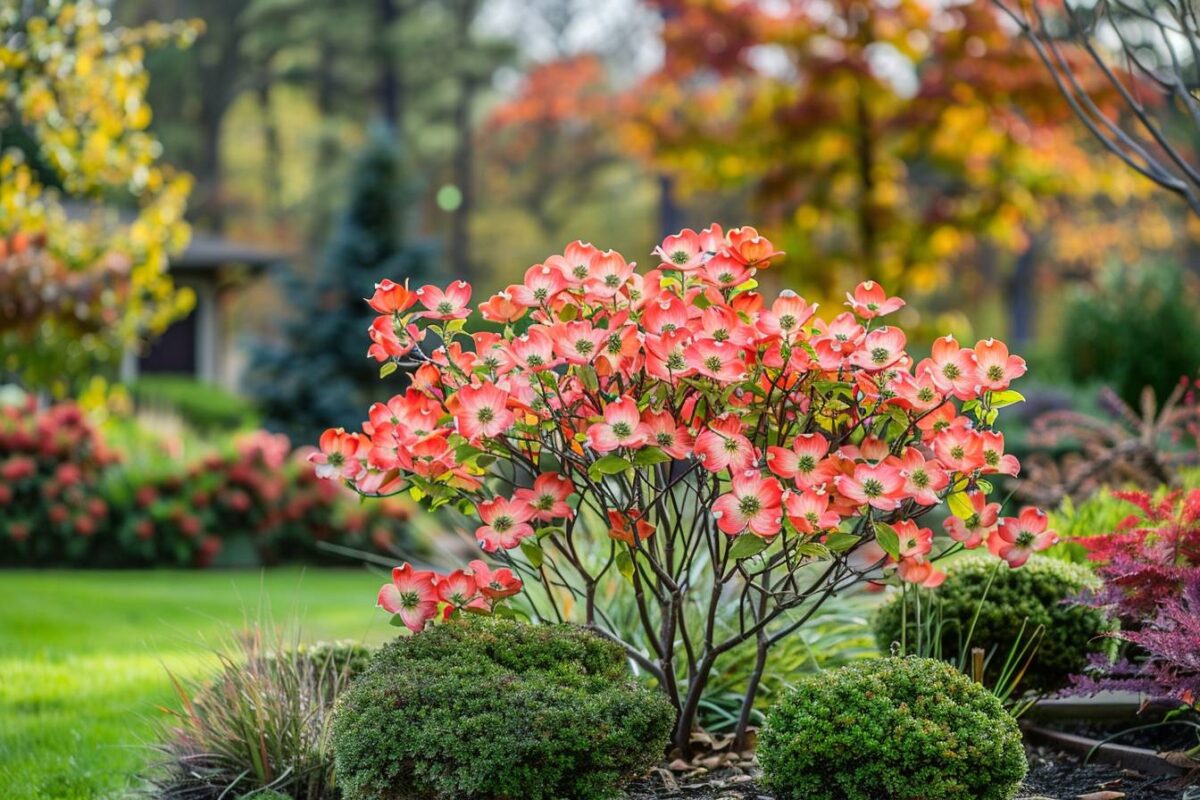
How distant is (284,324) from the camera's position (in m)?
15.7

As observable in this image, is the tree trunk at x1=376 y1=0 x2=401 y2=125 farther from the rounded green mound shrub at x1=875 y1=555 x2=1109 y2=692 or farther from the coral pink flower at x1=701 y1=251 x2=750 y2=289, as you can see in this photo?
the coral pink flower at x1=701 y1=251 x2=750 y2=289

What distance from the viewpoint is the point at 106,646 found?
575 cm

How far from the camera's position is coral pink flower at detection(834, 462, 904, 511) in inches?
112

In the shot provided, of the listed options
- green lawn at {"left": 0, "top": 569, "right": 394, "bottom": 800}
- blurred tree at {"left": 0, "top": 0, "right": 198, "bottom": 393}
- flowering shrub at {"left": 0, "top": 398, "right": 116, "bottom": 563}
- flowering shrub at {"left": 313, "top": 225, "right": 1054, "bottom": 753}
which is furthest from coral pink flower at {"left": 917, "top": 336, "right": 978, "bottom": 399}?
flowering shrub at {"left": 0, "top": 398, "right": 116, "bottom": 563}

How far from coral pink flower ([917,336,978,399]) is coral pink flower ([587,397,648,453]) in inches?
28.0

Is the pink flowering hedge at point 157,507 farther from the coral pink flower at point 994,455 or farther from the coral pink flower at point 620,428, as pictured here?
the coral pink flower at point 994,455

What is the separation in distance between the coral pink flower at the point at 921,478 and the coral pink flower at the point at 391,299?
1256mm

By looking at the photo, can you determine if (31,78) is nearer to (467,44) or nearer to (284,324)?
(284,324)

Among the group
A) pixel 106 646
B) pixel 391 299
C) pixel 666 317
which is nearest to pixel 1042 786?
pixel 666 317

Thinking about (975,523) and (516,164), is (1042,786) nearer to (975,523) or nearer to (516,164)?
(975,523)

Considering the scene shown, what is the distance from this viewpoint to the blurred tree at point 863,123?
439 inches

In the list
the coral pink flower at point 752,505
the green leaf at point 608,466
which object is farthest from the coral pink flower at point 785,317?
the green leaf at point 608,466

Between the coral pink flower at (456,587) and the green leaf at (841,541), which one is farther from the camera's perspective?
the coral pink flower at (456,587)

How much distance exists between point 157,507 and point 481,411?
7.21 meters
